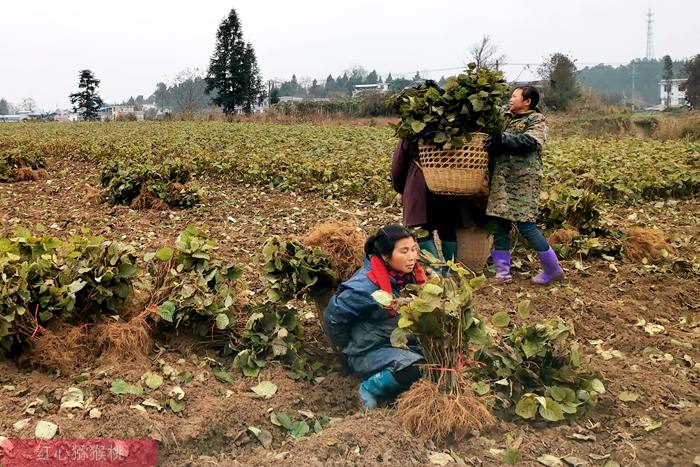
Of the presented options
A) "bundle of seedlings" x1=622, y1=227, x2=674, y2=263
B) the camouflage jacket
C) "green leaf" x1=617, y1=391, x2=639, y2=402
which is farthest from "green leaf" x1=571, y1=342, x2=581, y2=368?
"bundle of seedlings" x1=622, y1=227, x2=674, y2=263

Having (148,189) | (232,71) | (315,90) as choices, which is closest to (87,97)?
(232,71)

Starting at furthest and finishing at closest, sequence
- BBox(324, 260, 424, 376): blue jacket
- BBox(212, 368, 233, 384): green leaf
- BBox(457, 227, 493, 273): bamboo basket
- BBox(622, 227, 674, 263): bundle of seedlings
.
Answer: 1. BBox(622, 227, 674, 263): bundle of seedlings
2. BBox(457, 227, 493, 273): bamboo basket
3. BBox(212, 368, 233, 384): green leaf
4. BBox(324, 260, 424, 376): blue jacket

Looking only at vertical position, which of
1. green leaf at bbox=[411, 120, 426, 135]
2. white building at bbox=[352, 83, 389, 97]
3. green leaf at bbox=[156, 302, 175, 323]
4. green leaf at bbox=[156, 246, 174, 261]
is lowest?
green leaf at bbox=[156, 302, 175, 323]

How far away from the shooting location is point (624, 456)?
2.56 m

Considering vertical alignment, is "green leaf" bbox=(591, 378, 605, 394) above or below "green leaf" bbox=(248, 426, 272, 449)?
above

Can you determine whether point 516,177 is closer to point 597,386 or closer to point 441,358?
point 597,386

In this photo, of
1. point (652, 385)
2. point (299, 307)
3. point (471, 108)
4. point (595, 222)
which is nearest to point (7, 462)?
point (299, 307)

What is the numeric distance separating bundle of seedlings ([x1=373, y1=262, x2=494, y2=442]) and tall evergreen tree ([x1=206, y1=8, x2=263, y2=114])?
5406 cm

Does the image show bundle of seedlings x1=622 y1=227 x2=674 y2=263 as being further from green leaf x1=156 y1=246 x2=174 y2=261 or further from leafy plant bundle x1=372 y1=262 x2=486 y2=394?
green leaf x1=156 y1=246 x2=174 y2=261

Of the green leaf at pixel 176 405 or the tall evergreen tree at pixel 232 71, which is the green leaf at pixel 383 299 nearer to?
the green leaf at pixel 176 405

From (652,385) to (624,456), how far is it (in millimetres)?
700

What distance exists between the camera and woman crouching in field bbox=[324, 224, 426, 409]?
3.11 metres

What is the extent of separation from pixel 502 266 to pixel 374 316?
81.6 inches

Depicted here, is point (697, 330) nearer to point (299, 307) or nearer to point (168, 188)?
point (299, 307)
